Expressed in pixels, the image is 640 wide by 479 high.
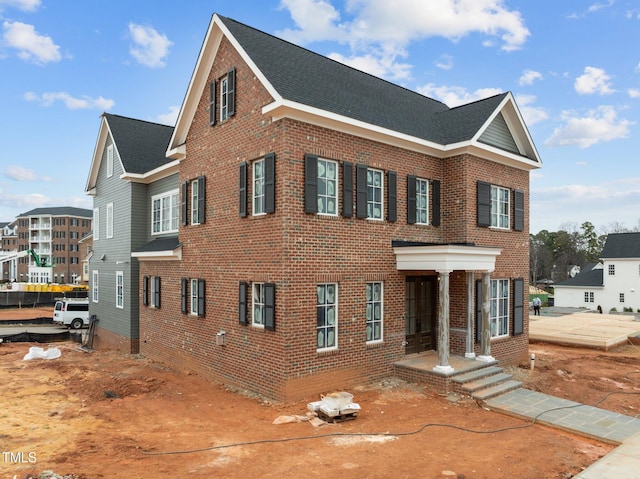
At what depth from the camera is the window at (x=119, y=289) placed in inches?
757

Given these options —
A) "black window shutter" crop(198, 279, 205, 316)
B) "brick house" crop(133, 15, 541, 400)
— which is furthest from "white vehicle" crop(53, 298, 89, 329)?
"black window shutter" crop(198, 279, 205, 316)

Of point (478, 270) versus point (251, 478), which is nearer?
point (251, 478)

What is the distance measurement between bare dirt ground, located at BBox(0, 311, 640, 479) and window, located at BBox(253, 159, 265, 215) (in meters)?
4.65

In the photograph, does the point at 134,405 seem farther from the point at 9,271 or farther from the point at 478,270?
the point at 9,271

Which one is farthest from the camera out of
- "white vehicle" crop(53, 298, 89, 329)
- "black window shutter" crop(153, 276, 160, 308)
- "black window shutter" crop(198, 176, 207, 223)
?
"white vehicle" crop(53, 298, 89, 329)

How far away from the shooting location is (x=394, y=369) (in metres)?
12.3

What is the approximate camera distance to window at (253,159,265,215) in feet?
36.8

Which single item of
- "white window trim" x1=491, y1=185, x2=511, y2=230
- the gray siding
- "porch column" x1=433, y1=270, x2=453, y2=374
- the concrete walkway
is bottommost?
the concrete walkway

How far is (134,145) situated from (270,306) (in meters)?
13.6

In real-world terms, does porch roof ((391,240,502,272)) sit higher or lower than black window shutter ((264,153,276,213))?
lower

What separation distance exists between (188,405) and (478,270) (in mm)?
8502

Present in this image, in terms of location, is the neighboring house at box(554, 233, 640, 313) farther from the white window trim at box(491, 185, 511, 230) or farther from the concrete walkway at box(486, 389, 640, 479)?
the concrete walkway at box(486, 389, 640, 479)

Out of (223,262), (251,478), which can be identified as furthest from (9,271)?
(251,478)

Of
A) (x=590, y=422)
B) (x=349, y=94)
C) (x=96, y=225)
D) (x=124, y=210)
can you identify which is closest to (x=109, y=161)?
(x=124, y=210)
